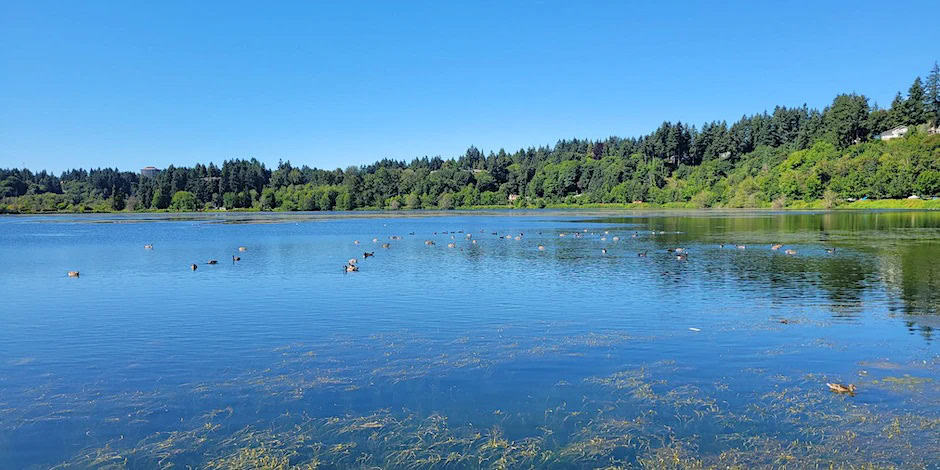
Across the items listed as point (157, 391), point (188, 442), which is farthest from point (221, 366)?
point (188, 442)

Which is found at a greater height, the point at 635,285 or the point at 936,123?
the point at 936,123

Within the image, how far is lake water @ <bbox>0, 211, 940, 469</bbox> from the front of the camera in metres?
13.2

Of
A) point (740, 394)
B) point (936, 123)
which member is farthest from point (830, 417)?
point (936, 123)

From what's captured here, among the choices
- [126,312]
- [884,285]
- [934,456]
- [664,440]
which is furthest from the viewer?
[884,285]

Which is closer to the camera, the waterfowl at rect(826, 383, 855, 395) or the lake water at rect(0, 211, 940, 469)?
the lake water at rect(0, 211, 940, 469)

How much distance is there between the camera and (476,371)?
1858 centimetres

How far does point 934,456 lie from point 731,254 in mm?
42631

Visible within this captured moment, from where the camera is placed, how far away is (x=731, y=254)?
53.0 metres

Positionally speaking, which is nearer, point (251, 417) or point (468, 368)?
point (251, 417)

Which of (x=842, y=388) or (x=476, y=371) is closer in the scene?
(x=842, y=388)

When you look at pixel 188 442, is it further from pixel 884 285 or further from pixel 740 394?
pixel 884 285

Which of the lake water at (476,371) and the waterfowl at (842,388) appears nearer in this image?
the lake water at (476,371)

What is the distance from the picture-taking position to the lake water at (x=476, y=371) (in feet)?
43.2

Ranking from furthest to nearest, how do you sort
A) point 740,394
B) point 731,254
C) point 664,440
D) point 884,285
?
point 731,254 < point 884,285 < point 740,394 < point 664,440
